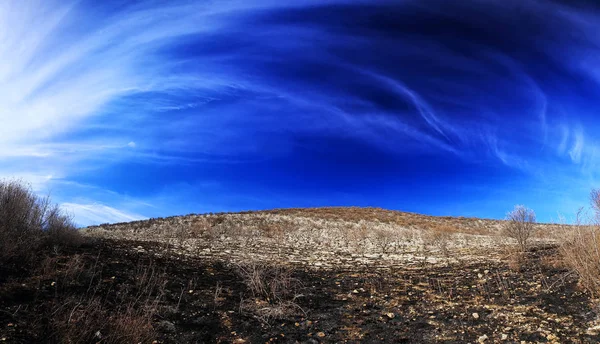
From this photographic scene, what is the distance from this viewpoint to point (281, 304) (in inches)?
322

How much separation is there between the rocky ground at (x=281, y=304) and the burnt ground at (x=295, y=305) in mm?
25

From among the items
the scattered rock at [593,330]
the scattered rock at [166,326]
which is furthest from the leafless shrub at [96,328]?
the scattered rock at [593,330]

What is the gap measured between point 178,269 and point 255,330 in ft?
14.5

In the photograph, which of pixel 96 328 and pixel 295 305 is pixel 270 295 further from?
pixel 96 328

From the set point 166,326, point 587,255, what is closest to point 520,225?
point 587,255

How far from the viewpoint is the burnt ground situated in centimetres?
650

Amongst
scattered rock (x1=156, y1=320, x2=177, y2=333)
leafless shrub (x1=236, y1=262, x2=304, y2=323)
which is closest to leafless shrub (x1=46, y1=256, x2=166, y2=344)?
scattered rock (x1=156, y1=320, x2=177, y2=333)

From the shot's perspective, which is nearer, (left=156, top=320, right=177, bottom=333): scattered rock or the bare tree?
(left=156, top=320, right=177, bottom=333): scattered rock

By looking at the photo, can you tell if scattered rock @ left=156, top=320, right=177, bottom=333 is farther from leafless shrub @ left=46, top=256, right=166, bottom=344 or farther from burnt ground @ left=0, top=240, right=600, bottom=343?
leafless shrub @ left=46, top=256, right=166, bottom=344

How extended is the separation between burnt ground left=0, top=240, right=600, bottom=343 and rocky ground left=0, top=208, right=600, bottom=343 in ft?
0.08

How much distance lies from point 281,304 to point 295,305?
0.31m

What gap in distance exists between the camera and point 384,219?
40.8 meters

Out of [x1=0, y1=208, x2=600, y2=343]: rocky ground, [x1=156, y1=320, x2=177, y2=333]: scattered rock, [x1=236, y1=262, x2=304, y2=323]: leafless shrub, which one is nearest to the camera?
[x1=0, y1=208, x2=600, y2=343]: rocky ground

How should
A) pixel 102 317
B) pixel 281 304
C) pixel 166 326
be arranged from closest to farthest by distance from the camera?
pixel 102 317, pixel 166 326, pixel 281 304
